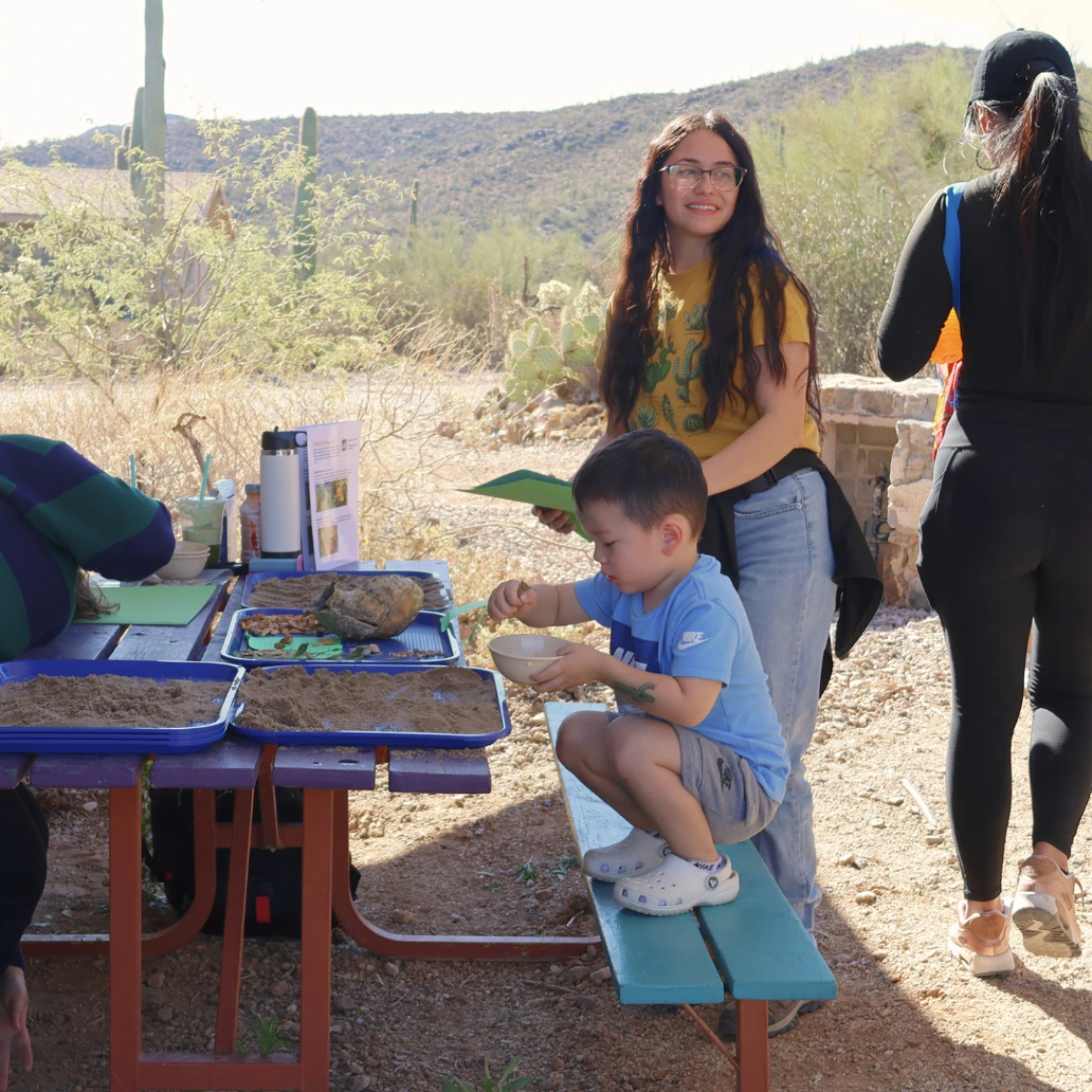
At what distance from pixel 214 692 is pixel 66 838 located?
1814 millimetres

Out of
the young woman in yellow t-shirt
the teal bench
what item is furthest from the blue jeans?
the teal bench

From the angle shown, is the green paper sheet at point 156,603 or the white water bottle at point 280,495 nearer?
the green paper sheet at point 156,603

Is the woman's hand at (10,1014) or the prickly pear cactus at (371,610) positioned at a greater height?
the prickly pear cactus at (371,610)

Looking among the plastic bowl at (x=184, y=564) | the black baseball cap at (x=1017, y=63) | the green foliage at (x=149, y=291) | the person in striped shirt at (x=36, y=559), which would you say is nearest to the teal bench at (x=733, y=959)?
the person in striped shirt at (x=36, y=559)

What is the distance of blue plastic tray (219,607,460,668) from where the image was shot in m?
2.14

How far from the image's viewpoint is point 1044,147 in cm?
225

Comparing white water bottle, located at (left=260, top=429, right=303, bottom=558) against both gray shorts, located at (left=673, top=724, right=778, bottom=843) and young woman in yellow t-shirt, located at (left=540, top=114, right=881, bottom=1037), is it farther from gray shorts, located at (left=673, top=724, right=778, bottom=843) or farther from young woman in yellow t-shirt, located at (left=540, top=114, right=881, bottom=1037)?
gray shorts, located at (left=673, top=724, right=778, bottom=843)

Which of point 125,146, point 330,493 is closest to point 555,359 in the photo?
point 125,146

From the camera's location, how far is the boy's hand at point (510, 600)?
2189 millimetres

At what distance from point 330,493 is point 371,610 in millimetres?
734

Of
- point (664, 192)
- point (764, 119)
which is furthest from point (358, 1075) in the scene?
point (764, 119)

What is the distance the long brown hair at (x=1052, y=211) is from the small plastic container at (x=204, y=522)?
186 centimetres

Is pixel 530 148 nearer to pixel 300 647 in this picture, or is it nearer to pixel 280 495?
pixel 280 495

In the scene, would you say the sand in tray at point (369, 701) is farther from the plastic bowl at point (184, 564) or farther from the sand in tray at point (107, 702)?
the plastic bowl at point (184, 564)
